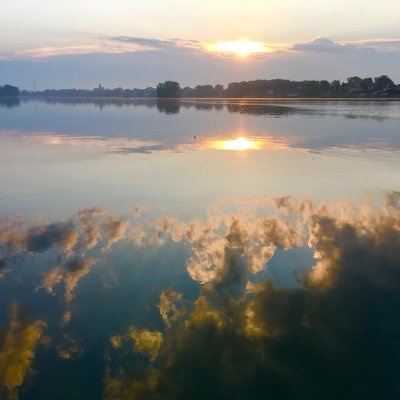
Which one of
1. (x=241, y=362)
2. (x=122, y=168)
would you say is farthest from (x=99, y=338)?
(x=122, y=168)

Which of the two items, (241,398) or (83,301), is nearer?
(241,398)

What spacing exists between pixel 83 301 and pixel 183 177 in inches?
552

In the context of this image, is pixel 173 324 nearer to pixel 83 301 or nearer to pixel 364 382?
pixel 83 301

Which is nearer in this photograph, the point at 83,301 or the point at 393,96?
the point at 83,301

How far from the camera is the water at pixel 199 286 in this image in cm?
895

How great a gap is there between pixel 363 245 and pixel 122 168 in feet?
55.7

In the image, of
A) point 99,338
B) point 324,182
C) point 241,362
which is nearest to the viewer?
point 241,362

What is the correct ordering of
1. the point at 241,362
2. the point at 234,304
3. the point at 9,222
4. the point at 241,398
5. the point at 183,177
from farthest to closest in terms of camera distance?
the point at 183,177 < the point at 9,222 < the point at 234,304 < the point at 241,362 < the point at 241,398

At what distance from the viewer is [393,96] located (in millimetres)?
187375

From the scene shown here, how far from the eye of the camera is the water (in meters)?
8.95

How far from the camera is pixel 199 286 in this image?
489 inches

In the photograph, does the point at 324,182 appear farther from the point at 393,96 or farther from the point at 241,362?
the point at 393,96

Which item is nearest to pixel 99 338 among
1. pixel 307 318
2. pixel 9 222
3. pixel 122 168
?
pixel 307 318

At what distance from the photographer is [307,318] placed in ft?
35.3
